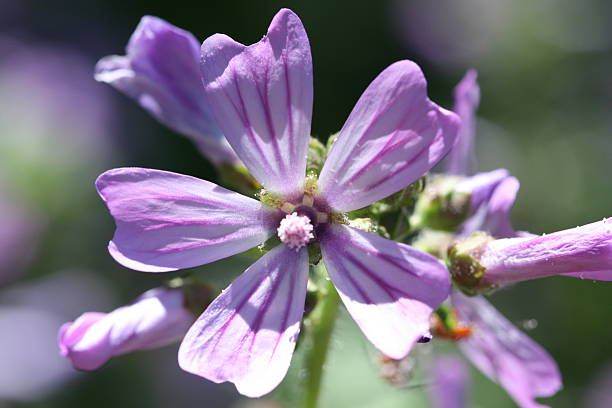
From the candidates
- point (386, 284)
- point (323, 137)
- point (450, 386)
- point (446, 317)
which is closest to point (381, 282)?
point (386, 284)

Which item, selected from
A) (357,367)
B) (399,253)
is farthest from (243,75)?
(357,367)

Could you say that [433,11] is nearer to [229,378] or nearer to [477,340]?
[477,340]

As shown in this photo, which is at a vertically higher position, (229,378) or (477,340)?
(229,378)

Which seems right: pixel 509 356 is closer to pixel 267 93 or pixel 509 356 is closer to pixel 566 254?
pixel 566 254

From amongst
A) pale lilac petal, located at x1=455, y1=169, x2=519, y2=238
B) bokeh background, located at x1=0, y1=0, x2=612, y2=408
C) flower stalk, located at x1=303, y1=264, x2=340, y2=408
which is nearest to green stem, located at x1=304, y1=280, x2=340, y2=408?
flower stalk, located at x1=303, y1=264, x2=340, y2=408

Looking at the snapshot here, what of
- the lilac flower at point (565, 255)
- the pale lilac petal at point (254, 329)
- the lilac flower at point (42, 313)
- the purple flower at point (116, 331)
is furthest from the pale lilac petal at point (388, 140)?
the lilac flower at point (42, 313)

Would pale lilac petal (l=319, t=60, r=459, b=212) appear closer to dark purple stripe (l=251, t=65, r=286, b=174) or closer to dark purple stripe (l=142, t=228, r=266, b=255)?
dark purple stripe (l=251, t=65, r=286, b=174)
